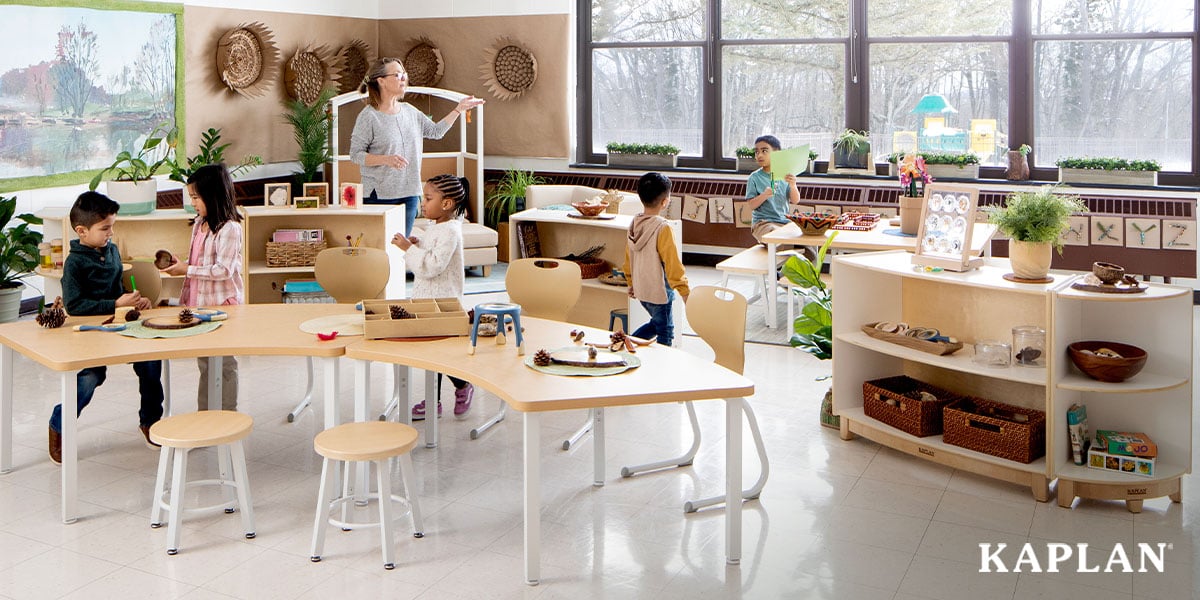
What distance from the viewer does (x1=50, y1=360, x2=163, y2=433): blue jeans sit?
4961 mm

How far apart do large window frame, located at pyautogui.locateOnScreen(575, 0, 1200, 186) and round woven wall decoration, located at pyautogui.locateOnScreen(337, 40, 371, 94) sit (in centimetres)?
197

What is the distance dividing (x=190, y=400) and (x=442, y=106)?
559 centimetres

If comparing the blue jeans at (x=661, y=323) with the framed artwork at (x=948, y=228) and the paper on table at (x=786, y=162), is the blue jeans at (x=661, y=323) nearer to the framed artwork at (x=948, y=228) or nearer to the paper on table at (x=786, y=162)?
the framed artwork at (x=948, y=228)

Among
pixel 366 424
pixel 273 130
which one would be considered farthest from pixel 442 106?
pixel 366 424

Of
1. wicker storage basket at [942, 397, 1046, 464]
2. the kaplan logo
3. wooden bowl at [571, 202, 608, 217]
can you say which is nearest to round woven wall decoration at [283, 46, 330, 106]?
wooden bowl at [571, 202, 608, 217]

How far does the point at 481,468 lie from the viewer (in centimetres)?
498

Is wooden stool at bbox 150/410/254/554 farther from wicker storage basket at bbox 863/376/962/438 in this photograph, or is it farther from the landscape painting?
the landscape painting

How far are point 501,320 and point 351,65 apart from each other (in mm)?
6899

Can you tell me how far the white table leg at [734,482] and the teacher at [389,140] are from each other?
3.96 meters

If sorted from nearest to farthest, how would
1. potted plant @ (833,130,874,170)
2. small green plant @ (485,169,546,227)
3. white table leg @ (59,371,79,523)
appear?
white table leg @ (59,371,79,523) < potted plant @ (833,130,874,170) < small green plant @ (485,169,546,227)

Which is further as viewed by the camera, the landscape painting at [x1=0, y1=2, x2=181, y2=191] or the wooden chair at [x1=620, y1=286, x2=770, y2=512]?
the landscape painting at [x1=0, y1=2, x2=181, y2=191]

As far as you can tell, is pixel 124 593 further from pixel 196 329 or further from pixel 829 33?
pixel 829 33

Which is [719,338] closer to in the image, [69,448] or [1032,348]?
[1032,348]

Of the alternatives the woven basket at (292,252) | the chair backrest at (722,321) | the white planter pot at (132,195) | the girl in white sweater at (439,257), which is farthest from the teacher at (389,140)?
the chair backrest at (722,321)
